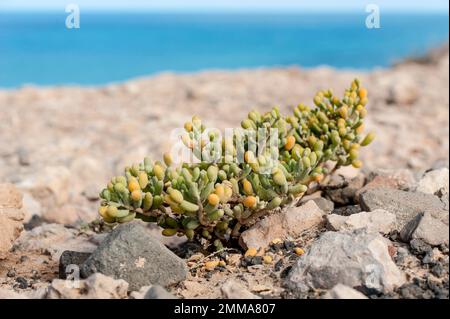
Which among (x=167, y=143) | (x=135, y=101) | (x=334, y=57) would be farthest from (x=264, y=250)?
(x=334, y=57)

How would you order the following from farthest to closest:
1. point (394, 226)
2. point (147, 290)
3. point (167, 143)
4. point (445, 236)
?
point (167, 143) < point (394, 226) < point (445, 236) < point (147, 290)

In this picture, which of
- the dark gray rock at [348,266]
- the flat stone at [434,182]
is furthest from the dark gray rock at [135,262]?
the flat stone at [434,182]

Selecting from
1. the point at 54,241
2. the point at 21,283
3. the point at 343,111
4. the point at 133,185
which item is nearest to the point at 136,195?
the point at 133,185

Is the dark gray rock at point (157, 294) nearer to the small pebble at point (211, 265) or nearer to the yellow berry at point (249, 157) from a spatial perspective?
the small pebble at point (211, 265)

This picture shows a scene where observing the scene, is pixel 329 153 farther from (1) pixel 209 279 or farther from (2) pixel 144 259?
(2) pixel 144 259

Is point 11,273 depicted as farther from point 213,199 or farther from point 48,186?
point 48,186

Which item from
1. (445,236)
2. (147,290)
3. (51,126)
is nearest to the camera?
(147,290)

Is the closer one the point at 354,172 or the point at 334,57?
the point at 354,172
